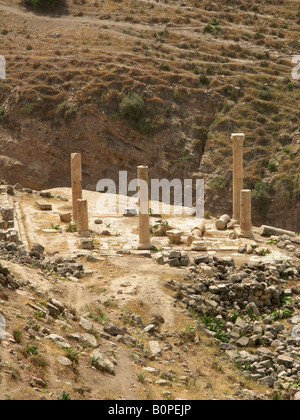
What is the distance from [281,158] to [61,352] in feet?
97.0

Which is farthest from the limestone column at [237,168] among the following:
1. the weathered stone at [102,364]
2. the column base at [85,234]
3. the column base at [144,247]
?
the weathered stone at [102,364]

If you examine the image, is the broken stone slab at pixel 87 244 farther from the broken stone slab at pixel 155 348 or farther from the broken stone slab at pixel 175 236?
the broken stone slab at pixel 155 348

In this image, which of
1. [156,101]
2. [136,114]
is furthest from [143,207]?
[156,101]

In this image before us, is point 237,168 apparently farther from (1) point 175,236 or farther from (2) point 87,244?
(2) point 87,244

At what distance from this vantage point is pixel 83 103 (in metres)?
45.4

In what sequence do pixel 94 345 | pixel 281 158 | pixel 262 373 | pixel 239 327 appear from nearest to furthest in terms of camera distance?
pixel 94 345
pixel 262 373
pixel 239 327
pixel 281 158

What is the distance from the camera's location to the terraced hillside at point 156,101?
4297 cm

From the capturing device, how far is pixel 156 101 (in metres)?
45.6

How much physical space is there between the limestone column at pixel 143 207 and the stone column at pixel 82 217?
2.42m

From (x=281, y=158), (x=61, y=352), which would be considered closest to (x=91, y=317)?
(x=61, y=352)

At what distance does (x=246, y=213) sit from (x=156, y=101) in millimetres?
20028

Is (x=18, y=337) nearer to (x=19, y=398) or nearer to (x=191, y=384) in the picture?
(x=19, y=398)
